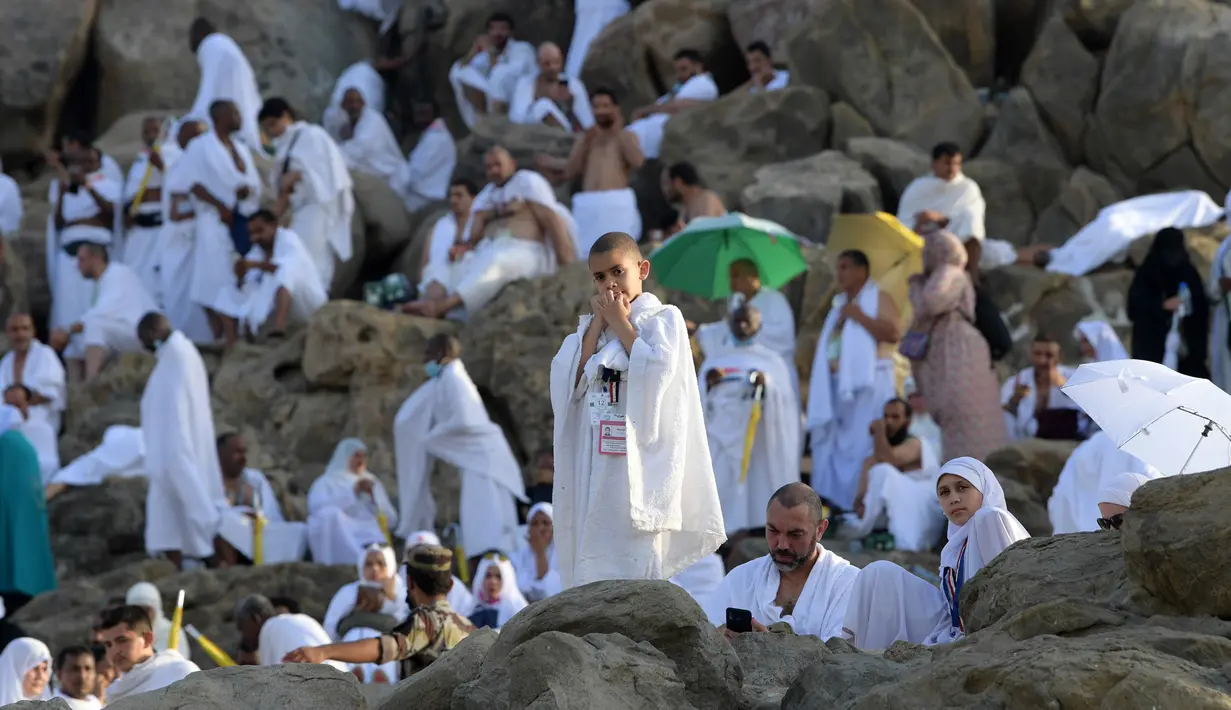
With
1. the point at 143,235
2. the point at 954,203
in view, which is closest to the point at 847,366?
the point at 954,203

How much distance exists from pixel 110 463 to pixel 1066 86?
9.60 m

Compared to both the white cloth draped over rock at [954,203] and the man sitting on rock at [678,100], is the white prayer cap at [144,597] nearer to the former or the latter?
the white cloth draped over rock at [954,203]

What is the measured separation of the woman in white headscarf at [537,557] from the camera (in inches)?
507

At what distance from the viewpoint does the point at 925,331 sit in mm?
13477

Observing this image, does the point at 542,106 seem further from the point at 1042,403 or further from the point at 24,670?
the point at 24,670

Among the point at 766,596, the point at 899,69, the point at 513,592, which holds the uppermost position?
the point at 899,69

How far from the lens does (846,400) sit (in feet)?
44.6

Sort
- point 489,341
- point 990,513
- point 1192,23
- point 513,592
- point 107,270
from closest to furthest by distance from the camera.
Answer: point 990,513, point 513,592, point 489,341, point 107,270, point 1192,23

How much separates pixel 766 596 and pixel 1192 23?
13.0 meters

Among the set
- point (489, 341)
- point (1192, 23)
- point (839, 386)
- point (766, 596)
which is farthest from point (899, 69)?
point (766, 596)

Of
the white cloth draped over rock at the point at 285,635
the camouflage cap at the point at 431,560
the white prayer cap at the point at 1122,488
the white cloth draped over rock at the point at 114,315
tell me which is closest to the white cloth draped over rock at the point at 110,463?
the white cloth draped over rock at the point at 114,315

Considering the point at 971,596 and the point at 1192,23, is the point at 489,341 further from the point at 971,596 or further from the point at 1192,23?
the point at 971,596

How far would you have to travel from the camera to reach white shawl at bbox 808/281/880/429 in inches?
531

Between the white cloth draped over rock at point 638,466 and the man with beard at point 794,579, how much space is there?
0.72 ft
